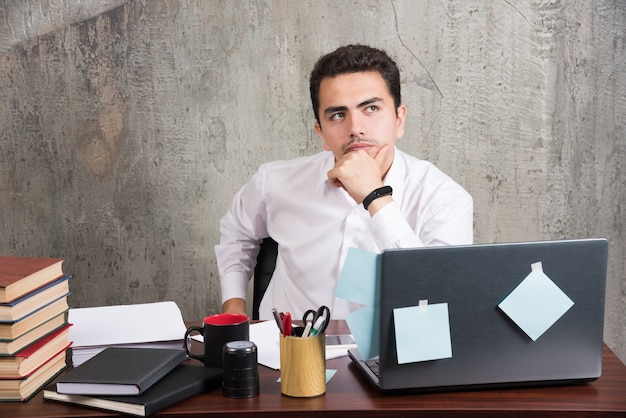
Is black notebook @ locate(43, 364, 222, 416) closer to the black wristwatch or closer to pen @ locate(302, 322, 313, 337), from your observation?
pen @ locate(302, 322, 313, 337)

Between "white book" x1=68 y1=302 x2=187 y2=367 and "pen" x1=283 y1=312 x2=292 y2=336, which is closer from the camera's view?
"pen" x1=283 y1=312 x2=292 y2=336

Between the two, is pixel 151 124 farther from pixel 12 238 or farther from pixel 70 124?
pixel 12 238

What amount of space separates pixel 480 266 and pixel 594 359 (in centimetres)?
29

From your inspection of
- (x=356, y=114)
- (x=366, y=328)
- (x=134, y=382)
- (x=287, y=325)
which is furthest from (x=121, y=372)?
(x=356, y=114)

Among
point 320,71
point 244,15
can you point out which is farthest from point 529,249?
point 244,15

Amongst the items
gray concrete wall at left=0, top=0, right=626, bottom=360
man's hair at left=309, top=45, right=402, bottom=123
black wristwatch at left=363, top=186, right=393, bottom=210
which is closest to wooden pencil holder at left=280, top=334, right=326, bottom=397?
black wristwatch at left=363, top=186, right=393, bottom=210

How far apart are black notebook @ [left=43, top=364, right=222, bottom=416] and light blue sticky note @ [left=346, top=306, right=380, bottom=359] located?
0.27 m

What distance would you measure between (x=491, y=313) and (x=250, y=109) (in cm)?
184

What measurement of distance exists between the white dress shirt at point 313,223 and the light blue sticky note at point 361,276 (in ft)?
2.56

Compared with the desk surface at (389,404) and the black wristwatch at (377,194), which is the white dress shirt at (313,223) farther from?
the desk surface at (389,404)

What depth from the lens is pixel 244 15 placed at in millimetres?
2770

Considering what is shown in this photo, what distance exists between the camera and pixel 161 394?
44.9 inches

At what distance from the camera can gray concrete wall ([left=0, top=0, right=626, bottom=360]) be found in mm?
2762

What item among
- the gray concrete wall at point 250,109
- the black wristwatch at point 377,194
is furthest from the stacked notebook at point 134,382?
the gray concrete wall at point 250,109
